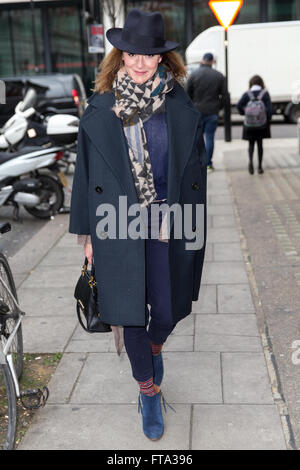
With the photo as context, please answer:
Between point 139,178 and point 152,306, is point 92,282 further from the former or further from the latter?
point 139,178

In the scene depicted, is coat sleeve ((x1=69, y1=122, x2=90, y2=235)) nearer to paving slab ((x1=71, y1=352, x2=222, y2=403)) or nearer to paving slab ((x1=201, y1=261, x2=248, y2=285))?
paving slab ((x1=71, y1=352, x2=222, y2=403))

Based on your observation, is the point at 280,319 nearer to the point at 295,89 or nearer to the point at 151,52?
the point at 151,52

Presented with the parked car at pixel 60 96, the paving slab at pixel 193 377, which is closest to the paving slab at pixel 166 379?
the paving slab at pixel 193 377

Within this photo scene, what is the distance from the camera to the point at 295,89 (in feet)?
63.1

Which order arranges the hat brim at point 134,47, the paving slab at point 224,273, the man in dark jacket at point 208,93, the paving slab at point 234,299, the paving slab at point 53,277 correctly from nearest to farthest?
the hat brim at point 134,47, the paving slab at point 234,299, the paving slab at point 224,273, the paving slab at point 53,277, the man in dark jacket at point 208,93

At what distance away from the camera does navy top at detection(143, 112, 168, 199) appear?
2.92m

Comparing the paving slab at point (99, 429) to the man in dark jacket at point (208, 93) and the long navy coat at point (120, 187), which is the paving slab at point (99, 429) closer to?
the long navy coat at point (120, 187)

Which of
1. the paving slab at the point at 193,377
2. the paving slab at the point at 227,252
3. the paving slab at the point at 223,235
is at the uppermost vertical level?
the paving slab at the point at 193,377

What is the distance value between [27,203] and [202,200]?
5049mm

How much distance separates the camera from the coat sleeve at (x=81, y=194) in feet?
9.63

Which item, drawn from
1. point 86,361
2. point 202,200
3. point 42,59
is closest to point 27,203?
point 86,361

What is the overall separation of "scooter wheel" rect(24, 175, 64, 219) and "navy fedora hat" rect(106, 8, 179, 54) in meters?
5.32

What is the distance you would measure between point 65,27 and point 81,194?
1032 inches

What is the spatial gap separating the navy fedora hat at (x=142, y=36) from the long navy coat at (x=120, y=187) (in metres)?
0.22
